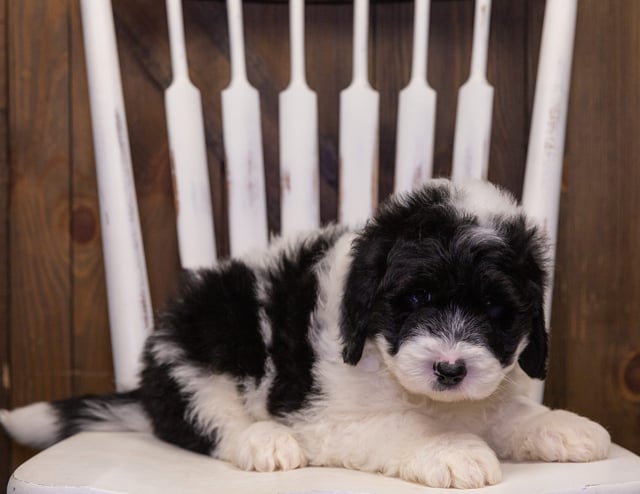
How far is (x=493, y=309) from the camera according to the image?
46.4 inches

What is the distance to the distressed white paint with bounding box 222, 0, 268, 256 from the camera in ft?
5.39

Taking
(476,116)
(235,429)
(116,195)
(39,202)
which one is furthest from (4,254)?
(476,116)

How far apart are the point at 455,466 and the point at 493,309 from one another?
238 millimetres

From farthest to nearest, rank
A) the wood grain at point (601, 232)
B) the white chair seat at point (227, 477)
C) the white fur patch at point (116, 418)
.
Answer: the wood grain at point (601, 232) < the white fur patch at point (116, 418) < the white chair seat at point (227, 477)

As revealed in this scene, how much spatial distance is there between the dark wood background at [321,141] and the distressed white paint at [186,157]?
258mm

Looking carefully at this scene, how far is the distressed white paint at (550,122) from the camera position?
1.57m

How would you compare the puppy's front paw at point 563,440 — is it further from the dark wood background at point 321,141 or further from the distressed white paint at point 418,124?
the dark wood background at point 321,141

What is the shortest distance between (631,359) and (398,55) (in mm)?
880

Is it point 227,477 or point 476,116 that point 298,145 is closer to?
point 476,116

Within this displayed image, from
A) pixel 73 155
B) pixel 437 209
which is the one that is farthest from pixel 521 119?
pixel 73 155

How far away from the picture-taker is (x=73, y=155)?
1.93m

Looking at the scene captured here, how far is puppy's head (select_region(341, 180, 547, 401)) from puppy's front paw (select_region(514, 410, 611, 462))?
8 centimetres

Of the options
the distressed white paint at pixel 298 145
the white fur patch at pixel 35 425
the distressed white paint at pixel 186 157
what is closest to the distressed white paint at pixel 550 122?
the distressed white paint at pixel 298 145

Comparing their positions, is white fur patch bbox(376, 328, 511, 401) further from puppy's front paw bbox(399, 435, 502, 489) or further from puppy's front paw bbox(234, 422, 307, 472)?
puppy's front paw bbox(234, 422, 307, 472)
